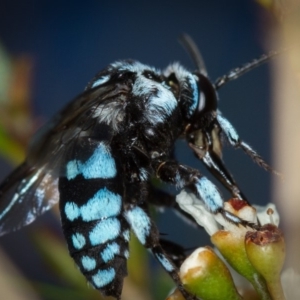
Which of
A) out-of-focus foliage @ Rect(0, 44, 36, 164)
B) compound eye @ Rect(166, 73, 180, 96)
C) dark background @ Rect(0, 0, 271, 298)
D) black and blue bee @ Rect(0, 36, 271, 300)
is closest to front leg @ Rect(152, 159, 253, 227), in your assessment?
black and blue bee @ Rect(0, 36, 271, 300)

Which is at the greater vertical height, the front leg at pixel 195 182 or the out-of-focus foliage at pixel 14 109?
the out-of-focus foliage at pixel 14 109

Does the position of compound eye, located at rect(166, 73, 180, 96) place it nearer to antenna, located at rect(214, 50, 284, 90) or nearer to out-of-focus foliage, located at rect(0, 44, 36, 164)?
antenna, located at rect(214, 50, 284, 90)

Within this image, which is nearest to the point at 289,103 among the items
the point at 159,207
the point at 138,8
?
the point at 159,207

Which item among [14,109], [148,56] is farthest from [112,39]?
[14,109]

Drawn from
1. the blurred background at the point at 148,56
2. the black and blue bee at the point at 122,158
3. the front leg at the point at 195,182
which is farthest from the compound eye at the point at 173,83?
the blurred background at the point at 148,56

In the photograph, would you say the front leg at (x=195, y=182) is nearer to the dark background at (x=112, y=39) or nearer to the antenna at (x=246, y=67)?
the antenna at (x=246, y=67)

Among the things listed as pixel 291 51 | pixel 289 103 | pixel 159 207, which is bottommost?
pixel 289 103

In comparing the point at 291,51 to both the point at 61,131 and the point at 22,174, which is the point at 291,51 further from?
the point at 22,174

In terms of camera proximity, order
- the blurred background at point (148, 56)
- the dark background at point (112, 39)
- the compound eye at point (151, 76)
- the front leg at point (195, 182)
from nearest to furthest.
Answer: the front leg at point (195, 182) < the compound eye at point (151, 76) < the blurred background at point (148, 56) < the dark background at point (112, 39)
